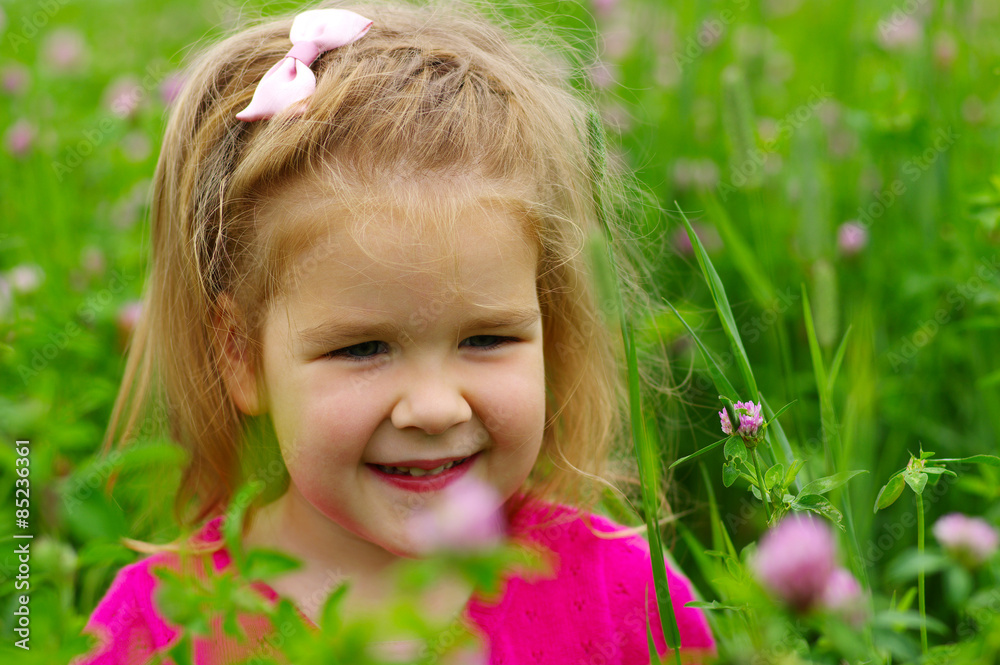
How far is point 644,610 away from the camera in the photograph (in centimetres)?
129

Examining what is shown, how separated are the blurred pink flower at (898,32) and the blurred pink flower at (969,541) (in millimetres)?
1738

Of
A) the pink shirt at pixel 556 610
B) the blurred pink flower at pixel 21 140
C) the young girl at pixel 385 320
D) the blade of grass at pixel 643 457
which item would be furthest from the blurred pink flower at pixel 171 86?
the blade of grass at pixel 643 457

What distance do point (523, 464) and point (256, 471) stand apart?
1.36 feet

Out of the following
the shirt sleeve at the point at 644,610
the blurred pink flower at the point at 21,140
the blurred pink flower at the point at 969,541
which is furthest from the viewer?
the blurred pink flower at the point at 21,140

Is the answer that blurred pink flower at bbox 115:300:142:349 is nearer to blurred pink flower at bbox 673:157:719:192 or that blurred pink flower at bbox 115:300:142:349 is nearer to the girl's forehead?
the girl's forehead

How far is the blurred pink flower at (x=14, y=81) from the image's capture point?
2242 mm

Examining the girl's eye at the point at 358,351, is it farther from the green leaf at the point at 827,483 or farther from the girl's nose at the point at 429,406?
the green leaf at the point at 827,483

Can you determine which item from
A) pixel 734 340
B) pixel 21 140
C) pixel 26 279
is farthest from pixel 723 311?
pixel 21 140

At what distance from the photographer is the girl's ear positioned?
3.95 feet

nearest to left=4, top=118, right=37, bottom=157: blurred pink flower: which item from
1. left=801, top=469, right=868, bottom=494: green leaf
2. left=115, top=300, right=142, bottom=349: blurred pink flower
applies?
left=115, top=300, right=142, bottom=349: blurred pink flower

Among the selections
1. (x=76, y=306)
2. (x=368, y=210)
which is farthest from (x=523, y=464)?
(x=76, y=306)

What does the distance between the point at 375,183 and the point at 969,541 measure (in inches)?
27.1

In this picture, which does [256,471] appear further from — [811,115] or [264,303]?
[811,115]

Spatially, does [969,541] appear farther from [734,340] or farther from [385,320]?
[385,320]
